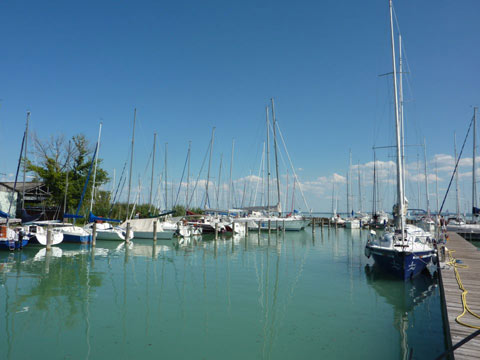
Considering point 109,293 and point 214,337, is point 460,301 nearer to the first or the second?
point 214,337

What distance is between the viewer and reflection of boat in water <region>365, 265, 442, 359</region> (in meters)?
10.0

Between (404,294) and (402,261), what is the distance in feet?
6.04

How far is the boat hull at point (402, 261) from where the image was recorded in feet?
53.1

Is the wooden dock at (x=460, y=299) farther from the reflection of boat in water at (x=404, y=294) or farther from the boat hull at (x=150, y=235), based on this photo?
the boat hull at (x=150, y=235)

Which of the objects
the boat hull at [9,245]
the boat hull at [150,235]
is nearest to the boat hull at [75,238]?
the boat hull at [9,245]

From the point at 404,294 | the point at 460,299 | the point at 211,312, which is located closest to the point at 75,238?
the point at 211,312

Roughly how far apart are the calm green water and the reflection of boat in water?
5cm

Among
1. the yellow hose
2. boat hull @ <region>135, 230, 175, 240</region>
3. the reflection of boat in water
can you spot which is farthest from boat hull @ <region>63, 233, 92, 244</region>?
the yellow hose

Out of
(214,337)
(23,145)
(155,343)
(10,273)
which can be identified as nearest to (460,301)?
(214,337)

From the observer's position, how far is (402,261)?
53.0 feet

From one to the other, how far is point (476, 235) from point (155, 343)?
4344 centimetres

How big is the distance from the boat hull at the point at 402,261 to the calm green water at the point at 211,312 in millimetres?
569

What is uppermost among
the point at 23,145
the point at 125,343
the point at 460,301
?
the point at 23,145

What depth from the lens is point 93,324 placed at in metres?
10.5
